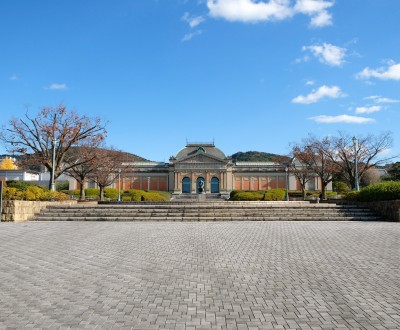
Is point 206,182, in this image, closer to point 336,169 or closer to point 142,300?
point 336,169

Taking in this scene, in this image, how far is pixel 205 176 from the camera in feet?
274

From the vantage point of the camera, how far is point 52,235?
1127 centimetres

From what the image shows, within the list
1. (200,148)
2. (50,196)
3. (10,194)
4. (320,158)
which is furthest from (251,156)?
(10,194)

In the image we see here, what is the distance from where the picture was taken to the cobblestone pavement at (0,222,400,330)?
4.18 meters

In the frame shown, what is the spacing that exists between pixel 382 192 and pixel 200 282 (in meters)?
14.8

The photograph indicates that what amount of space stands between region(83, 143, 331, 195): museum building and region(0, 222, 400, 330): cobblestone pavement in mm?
72146

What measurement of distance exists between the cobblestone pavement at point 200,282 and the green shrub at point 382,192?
743 cm

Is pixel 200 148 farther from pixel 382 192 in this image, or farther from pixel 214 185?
pixel 382 192

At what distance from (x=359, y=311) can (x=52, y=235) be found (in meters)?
9.43

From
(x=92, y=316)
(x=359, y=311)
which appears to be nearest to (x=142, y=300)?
(x=92, y=316)

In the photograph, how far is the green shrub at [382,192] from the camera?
17.1m

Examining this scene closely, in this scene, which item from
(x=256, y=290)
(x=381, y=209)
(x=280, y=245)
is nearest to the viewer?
(x=256, y=290)

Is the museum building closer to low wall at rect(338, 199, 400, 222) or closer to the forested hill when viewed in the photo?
the forested hill

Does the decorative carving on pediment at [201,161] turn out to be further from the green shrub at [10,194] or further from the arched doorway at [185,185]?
the green shrub at [10,194]
